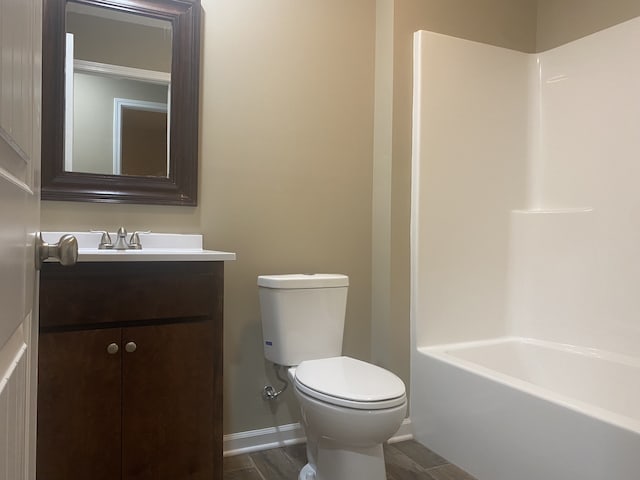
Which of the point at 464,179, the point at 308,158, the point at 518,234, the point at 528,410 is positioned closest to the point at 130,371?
the point at 308,158

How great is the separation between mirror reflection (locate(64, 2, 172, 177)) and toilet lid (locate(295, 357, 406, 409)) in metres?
1.01

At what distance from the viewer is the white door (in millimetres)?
421

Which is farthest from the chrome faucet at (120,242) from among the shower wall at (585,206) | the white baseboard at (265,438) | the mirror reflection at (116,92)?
the shower wall at (585,206)

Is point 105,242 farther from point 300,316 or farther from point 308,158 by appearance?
point 308,158

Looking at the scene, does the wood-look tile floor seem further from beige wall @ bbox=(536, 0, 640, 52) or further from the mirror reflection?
beige wall @ bbox=(536, 0, 640, 52)

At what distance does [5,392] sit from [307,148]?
1891mm

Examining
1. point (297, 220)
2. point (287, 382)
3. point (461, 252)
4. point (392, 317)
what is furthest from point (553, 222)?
point (287, 382)

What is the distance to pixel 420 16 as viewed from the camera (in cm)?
229

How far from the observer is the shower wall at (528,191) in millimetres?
2113

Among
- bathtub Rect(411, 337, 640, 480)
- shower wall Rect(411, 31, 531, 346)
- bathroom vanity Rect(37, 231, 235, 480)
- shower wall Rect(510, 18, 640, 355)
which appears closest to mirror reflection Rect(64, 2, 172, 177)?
bathroom vanity Rect(37, 231, 235, 480)

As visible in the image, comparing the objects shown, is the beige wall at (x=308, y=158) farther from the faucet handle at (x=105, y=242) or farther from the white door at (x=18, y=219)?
the white door at (x=18, y=219)

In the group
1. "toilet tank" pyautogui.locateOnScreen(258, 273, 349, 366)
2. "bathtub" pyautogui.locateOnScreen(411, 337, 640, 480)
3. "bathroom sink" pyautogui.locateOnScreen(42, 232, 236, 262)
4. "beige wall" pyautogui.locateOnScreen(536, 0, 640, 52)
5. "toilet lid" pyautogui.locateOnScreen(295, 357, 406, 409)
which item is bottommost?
"bathtub" pyautogui.locateOnScreen(411, 337, 640, 480)

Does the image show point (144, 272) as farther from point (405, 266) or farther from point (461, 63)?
point (461, 63)

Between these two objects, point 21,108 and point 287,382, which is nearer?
point 21,108
